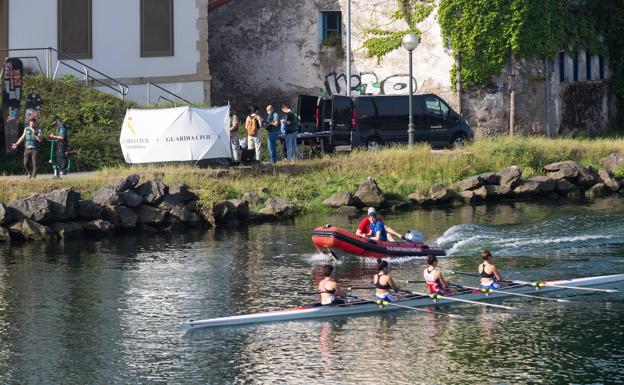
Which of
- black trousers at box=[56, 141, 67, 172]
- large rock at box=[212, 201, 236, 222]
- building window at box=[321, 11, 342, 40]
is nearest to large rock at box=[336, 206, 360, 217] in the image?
large rock at box=[212, 201, 236, 222]

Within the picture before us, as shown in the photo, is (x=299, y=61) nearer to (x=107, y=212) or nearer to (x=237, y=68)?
(x=237, y=68)

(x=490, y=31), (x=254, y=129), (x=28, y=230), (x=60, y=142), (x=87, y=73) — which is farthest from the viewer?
(x=490, y=31)

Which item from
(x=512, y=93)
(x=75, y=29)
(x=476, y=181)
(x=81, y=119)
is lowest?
(x=476, y=181)

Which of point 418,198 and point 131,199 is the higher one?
point 131,199

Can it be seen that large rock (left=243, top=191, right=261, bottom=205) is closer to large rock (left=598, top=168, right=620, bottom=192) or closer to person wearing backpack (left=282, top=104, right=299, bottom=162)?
person wearing backpack (left=282, top=104, right=299, bottom=162)

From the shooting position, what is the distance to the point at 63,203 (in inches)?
1374

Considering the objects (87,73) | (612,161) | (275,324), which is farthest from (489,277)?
(87,73)

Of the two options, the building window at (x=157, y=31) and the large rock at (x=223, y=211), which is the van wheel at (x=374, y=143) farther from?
the building window at (x=157, y=31)

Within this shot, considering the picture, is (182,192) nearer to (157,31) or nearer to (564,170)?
(157,31)

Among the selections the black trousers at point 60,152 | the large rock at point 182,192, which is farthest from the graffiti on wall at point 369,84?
the black trousers at point 60,152

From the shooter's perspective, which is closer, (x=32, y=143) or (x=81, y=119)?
(x=32, y=143)

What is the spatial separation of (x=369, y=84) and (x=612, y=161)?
36.5 feet

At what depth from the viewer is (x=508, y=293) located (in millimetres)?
26547

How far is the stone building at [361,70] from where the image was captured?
49.8 meters
